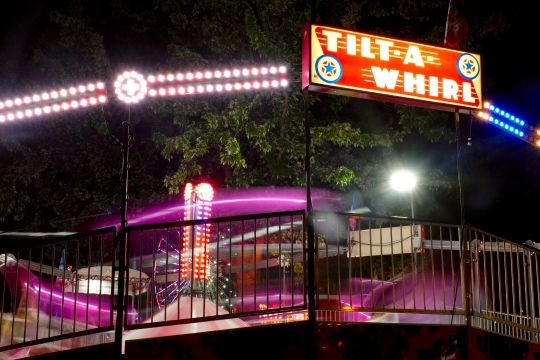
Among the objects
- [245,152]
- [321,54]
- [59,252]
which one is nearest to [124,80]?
[321,54]

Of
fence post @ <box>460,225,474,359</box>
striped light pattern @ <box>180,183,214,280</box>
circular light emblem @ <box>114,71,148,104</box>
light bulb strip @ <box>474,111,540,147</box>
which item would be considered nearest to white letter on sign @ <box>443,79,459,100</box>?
light bulb strip @ <box>474,111,540,147</box>

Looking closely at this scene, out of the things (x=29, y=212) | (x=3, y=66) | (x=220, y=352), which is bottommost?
(x=220, y=352)

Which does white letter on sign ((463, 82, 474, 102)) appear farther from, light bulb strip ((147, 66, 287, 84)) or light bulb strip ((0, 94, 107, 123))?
light bulb strip ((0, 94, 107, 123))

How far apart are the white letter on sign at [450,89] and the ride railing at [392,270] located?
1.77 metres

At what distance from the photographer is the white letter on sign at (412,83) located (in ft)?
24.4

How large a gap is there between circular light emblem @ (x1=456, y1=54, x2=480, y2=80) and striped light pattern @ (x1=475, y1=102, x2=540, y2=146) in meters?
0.60

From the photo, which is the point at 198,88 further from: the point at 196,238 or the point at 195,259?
the point at 195,259

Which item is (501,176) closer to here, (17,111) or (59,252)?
(59,252)

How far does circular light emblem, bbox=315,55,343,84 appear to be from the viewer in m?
6.91

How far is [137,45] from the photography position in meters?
18.0

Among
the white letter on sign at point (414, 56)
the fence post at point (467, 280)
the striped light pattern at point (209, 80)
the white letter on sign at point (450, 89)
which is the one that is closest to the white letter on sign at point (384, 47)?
the white letter on sign at point (414, 56)

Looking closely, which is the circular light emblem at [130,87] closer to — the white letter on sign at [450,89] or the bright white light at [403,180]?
the white letter on sign at [450,89]

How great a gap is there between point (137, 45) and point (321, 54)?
12.4 meters

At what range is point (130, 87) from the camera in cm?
711
